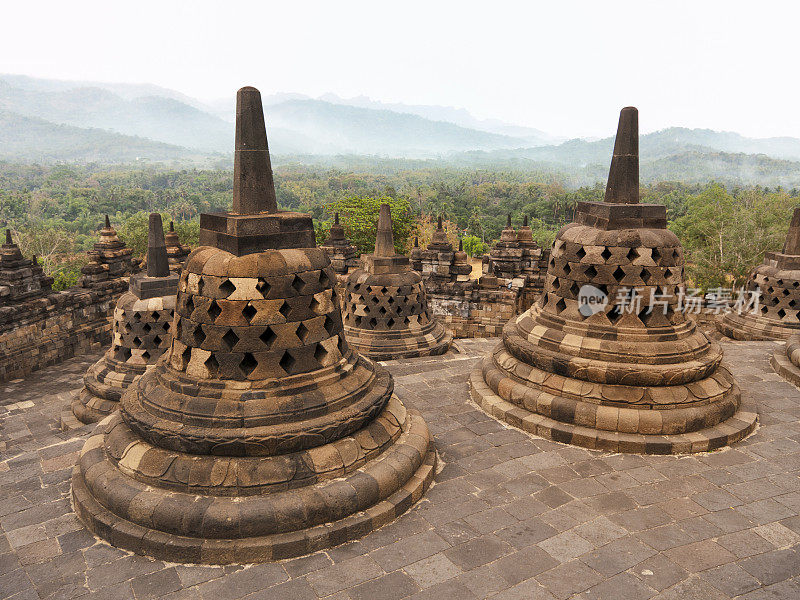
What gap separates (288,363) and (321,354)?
1.20 feet

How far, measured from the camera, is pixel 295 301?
16.4ft

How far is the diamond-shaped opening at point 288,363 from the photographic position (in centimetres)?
503

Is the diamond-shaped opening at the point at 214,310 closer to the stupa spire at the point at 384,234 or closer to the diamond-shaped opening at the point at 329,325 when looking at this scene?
the diamond-shaped opening at the point at 329,325

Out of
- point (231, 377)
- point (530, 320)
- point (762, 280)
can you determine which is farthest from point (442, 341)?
point (762, 280)

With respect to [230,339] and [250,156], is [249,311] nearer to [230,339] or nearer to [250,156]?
[230,339]

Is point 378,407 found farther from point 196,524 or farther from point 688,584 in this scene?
point 688,584

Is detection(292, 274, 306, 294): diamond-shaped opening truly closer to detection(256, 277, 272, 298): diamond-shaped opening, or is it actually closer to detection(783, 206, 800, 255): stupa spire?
detection(256, 277, 272, 298): diamond-shaped opening

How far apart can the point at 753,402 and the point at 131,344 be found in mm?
10613

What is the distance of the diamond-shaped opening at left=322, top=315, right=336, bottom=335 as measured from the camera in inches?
208

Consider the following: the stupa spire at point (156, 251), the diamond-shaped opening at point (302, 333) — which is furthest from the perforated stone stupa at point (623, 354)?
the stupa spire at point (156, 251)

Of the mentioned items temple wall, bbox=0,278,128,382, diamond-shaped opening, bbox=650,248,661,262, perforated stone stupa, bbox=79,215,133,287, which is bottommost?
temple wall, bbox=0,278,128,382

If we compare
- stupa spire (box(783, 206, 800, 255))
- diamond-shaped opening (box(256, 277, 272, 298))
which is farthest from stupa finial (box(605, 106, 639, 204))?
stupa spire (box(783, 206, 800, 255))

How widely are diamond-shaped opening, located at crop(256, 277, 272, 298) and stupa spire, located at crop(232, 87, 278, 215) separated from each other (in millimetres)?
760

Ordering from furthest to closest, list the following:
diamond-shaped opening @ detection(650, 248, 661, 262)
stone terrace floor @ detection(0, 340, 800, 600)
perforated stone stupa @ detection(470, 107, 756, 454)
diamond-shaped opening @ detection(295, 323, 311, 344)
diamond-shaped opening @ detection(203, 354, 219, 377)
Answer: diamond-shaped opening @ detection(650, 248, 661, 262), perforated stone stupa @ detection(470, 107, 756, 454), diamond-shaped opening @ detection(295, 323, 311, 344), diamond-shaped opening @ detection(203, 354, 219, 377), stone terrace floor @ detection(0, 340, 800, 600)
